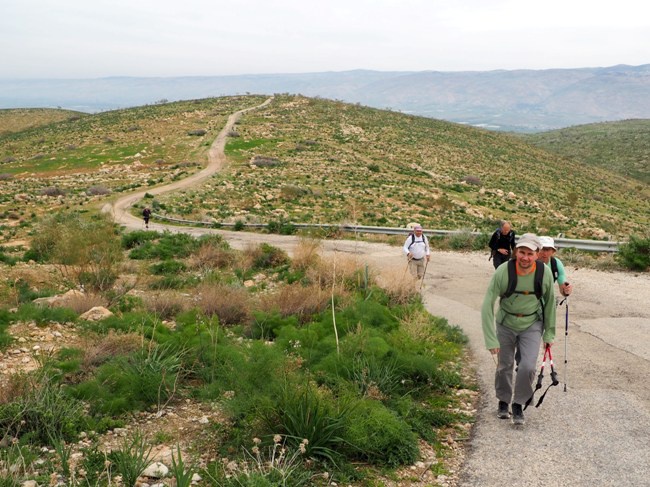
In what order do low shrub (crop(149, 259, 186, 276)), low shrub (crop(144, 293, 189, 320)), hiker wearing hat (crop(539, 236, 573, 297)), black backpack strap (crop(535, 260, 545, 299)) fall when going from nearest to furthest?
black backpack strap (crop(535, 260, 545, 299)) < hiker wearing hat (crop(539, 236, 573, 297)) < low shrub (crop(144, 293, 189, 320)) < low shrub (crop(149, 259, 186, 276))

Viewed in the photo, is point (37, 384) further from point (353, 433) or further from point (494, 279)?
point (494, 279)

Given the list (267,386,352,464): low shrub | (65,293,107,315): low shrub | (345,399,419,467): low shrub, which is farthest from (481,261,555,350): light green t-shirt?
(65,293,107,315): low shrub

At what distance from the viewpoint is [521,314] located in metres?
5.52

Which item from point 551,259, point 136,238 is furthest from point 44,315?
point 136,238

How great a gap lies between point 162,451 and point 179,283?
7295 mm

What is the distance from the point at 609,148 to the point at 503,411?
9696 cm

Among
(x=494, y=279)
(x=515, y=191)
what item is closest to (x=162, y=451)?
(x=494, y=279)

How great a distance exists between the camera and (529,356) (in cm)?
552

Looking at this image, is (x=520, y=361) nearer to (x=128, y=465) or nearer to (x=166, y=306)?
(x=128, y=465)

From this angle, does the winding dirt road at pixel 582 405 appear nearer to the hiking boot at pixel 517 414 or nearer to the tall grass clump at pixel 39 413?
the hiking boot at pixel 517 414

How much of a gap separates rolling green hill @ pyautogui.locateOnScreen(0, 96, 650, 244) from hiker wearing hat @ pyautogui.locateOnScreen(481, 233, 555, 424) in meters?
18.2

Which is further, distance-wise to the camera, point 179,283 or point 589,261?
point 589,261

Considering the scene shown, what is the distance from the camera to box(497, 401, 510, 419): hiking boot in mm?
5773

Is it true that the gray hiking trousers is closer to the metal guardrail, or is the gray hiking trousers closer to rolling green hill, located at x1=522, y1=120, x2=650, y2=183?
the metal guardrail
